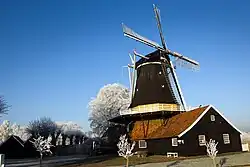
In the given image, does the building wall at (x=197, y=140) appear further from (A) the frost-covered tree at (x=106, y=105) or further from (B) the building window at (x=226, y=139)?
(A) the frost-covered tree at (x=106, y=105)

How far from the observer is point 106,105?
184 feet

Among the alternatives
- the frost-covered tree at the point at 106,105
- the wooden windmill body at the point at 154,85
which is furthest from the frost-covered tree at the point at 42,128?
the wooden windmill body at the point at 154,85

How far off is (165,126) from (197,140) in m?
4.52

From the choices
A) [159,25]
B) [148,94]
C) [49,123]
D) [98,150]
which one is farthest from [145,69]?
[49,123]

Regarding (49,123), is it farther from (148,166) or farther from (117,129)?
(148,166)

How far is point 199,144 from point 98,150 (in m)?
15.5

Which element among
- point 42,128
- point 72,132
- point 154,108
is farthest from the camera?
point 72,132

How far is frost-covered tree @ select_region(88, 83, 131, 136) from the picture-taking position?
55406 mm

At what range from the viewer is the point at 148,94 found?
3441 cm

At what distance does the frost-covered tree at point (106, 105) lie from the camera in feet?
182

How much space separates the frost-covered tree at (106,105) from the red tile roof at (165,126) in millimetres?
20078

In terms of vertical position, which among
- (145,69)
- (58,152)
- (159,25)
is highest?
(159,25)

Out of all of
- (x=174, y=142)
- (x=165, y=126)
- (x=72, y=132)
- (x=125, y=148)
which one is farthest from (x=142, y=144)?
(x=72, y=132)

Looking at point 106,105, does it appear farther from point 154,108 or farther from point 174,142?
point 174,142
